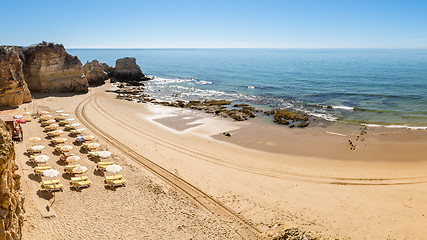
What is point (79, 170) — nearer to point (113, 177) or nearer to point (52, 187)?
point (52, 187)

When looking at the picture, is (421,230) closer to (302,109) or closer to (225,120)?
(225,120)

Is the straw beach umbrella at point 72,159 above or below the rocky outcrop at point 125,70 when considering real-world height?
below

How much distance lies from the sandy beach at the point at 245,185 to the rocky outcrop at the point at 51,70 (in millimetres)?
17298

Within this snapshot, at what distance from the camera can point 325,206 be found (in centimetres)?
1552

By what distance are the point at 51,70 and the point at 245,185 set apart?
3826cm

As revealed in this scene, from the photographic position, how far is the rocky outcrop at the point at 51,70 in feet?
130

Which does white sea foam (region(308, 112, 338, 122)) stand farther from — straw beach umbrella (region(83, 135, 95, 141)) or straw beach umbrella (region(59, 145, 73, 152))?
straw beach umbrella (region(59, 145, 73, 152))

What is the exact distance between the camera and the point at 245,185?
A: 1767cm

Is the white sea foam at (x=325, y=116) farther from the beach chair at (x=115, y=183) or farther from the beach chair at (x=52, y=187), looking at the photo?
the beach chair at (x=52, y=187)

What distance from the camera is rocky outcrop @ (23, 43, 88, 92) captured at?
39688 mm

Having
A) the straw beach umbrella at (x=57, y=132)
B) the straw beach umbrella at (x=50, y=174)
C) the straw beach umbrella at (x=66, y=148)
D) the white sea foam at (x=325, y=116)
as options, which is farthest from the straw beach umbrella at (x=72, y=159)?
the white sea foam at (x=325, y=116)

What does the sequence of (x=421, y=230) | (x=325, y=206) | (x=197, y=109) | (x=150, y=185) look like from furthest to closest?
(x=197, y=109), (x=150, y=185), (x=325, y=206), (x=421, y=230)

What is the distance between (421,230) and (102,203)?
17120 millimetres

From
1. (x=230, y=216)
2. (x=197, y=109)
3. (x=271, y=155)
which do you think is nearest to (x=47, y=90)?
(x=197, y=109)
